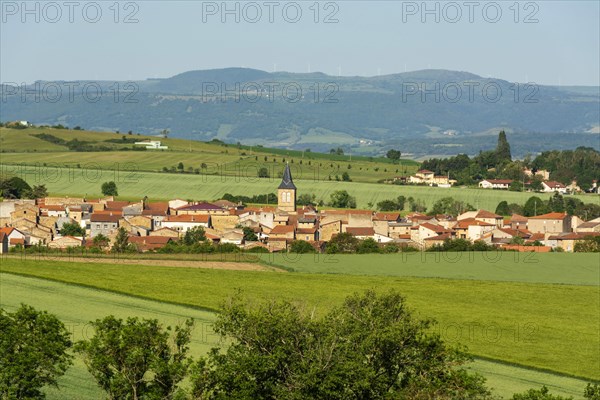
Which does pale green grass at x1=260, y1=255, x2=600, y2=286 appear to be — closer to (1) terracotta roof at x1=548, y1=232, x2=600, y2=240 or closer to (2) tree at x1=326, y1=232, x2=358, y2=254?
(2) tree at x1=326, y1=232, x2=358, y2=254

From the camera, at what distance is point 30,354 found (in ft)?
92.4

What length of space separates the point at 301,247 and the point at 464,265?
13.4m

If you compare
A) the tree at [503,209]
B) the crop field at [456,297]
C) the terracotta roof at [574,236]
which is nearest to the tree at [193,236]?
the crop field at [456,297]

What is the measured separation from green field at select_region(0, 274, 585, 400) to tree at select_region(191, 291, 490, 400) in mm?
3023

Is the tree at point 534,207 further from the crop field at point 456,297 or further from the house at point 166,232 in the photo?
the crop field at point 456,297

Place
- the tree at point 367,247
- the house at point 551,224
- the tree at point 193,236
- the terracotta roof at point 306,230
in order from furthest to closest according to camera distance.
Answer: the house at point 551,224 → the terracotta roof at point 306,230 → the tree at point 193,236 → the tree at point 367,247

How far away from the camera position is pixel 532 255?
7206 centimetres

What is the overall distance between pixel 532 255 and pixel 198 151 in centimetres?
8778

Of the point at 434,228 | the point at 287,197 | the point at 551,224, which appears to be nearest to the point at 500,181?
the point at 551,224

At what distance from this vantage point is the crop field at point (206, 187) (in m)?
116

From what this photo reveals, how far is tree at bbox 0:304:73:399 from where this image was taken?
2794 centimetres

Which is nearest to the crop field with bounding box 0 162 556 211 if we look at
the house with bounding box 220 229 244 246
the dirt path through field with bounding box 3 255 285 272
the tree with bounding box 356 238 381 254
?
the house with bounding box 220 229 244 246

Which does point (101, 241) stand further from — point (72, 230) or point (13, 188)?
point (13, 188)

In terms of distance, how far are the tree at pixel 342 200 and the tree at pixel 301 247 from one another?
3447cm
